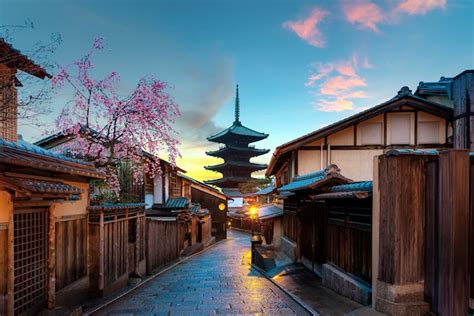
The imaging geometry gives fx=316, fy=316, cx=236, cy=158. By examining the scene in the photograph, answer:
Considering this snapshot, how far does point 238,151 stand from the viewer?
54812 millimetres

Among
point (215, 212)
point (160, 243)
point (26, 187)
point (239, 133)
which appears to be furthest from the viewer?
point (239, 133)

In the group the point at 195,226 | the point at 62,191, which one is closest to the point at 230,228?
the point at 195,226

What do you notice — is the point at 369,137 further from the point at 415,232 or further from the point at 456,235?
the point at 456,235

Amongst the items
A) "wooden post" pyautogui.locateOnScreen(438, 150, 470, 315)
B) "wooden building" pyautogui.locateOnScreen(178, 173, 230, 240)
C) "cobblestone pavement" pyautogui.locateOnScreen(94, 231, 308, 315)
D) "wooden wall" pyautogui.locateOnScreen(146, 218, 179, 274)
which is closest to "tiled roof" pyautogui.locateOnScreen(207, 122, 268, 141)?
"wooden building" pyautogui.locateOnScreen(178, 173, 230, 240)

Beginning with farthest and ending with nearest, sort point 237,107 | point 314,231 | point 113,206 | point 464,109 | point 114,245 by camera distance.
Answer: point 237,107 → point 464,109 → point 314,231 → point 114,245 → point 113,206

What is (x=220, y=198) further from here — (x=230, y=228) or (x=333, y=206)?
(x=333, y=206)

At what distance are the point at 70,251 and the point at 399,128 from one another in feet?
48.5

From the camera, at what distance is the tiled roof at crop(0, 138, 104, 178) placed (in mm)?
Answer: 5567

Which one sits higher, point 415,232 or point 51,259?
point 415,232

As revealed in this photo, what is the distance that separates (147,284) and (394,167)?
1006cm

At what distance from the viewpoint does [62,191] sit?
6328mm

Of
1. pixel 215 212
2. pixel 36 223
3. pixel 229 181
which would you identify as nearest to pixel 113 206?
pixel 36 223

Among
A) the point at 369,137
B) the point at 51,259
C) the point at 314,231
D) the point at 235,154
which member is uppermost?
the point at 235,154

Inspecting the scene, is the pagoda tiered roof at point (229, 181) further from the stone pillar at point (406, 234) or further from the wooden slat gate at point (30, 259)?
the stone pillar at point (406, 234)
